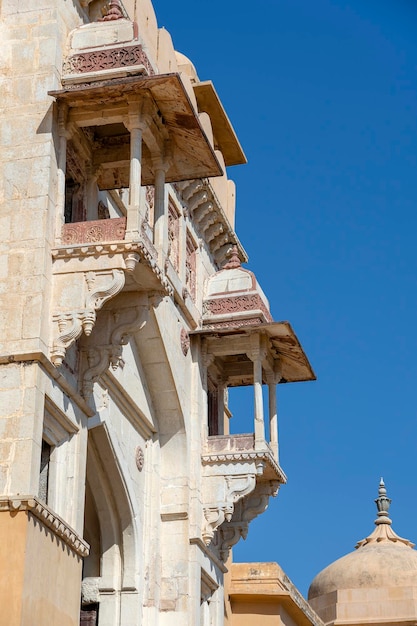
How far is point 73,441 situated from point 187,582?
14.7 ft

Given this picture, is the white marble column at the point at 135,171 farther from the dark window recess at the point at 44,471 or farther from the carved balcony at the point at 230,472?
the carved balcony at the point at 230,472

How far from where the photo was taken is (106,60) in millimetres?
14844

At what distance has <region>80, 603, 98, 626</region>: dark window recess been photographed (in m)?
17.2

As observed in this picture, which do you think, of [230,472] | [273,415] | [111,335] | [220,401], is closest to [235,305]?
[273,415]

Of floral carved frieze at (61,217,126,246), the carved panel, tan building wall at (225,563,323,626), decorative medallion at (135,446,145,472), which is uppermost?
the carved panel

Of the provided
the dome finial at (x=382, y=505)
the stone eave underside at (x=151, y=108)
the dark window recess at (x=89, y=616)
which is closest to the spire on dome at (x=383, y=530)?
the dome finial at (x=382, y=505)

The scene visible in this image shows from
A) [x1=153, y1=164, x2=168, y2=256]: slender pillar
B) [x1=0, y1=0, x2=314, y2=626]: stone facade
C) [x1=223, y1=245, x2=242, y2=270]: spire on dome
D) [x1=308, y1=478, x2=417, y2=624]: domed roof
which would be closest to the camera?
[x1=0, y1=0, x2=314, y2=626]: stone facade

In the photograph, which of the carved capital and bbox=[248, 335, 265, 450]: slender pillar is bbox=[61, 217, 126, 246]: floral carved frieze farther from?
the carved capital

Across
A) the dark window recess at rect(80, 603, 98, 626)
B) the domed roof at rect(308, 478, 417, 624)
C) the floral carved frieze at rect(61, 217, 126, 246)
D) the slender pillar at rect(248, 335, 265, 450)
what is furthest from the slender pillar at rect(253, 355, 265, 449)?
the domed roof at rect(308, 478, 417, 624)

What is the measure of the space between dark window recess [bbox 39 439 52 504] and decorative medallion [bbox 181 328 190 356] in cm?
528

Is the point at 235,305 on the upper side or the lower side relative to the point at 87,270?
upper

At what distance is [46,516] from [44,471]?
94cm

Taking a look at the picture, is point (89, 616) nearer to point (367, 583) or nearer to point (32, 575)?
point (32, 575)

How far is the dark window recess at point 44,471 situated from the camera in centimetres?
1375
